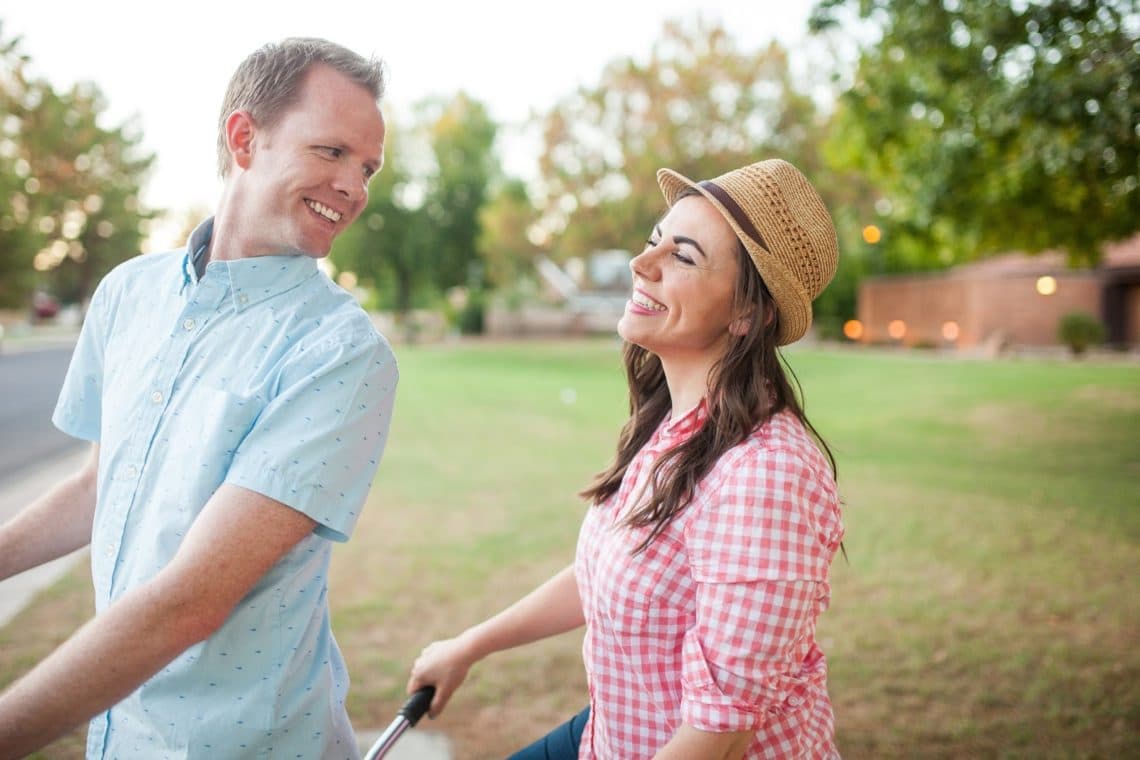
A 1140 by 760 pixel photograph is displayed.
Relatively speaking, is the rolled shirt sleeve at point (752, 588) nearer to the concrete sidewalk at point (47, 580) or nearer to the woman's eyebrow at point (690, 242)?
the woman's eyebrow at point (690, 242)

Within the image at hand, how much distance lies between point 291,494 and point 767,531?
2.59 feet

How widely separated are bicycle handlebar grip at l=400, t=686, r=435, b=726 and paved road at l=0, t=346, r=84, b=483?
916cm

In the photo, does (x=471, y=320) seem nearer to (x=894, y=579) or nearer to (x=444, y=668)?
(x=894, y=579)

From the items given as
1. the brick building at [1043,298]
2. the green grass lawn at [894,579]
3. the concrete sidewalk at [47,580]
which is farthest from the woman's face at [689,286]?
the brick building at [1043,298]

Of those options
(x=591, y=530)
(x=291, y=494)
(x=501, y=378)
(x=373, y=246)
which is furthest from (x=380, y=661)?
(x=373, y=246)

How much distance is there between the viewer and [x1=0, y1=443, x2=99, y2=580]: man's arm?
192 centimetres

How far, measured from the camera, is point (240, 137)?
1.83 metres

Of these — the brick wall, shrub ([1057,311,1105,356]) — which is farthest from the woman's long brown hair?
the brick wall

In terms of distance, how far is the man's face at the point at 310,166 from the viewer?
1780 mm

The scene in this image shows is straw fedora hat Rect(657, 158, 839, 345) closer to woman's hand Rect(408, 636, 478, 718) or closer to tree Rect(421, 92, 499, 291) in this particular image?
woman's hand Rect(408, 636, 478, 718)

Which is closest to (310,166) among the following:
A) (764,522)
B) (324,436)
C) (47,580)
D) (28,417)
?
(324,436)

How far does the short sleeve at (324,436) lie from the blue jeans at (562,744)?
2.77 ft

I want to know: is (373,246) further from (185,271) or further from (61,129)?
(185,271)

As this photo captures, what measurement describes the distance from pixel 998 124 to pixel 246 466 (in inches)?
370
